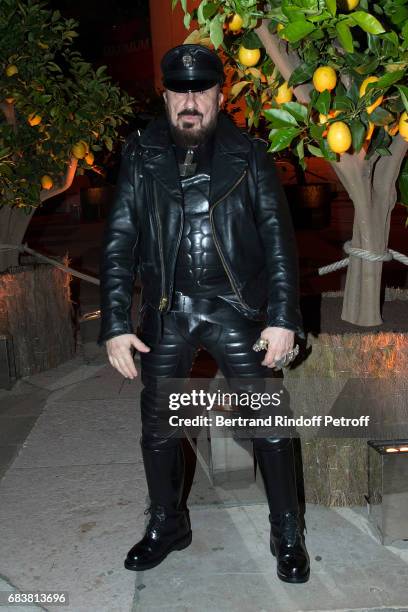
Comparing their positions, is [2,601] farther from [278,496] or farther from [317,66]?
[317,66]

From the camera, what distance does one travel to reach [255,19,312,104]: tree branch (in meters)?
3.58

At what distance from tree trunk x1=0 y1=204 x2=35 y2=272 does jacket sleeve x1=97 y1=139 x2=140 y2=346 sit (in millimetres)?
3747

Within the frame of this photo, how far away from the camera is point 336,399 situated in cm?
360

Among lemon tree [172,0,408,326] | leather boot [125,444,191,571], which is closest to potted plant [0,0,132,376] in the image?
lemon tree [172,0,408,326]

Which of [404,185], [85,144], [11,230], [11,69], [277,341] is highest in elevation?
[11,69]

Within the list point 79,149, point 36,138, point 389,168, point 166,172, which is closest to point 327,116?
point 166,172

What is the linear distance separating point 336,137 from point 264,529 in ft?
5.87

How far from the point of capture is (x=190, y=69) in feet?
9.30

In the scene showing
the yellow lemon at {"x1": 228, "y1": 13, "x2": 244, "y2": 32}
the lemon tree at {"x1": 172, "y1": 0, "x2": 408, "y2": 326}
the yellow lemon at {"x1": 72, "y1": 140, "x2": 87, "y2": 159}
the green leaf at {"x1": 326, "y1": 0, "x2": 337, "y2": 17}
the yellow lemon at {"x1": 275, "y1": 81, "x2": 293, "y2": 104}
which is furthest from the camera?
the yellow lemon at {"x1": 72, "y1": 140, "x2": 87, "y2": 159}

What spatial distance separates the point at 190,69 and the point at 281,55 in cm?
96

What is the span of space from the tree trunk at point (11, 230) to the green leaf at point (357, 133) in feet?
13.5

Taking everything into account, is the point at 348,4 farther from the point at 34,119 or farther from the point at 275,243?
the point at 34,119

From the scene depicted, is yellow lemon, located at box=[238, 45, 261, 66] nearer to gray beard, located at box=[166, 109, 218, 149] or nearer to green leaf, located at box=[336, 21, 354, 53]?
gray beard, located at box=[166, 109, 218, 149]

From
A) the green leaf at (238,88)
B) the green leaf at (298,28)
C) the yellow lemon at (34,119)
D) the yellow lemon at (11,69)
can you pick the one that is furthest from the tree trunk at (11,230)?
the green leaf at (298,28)
